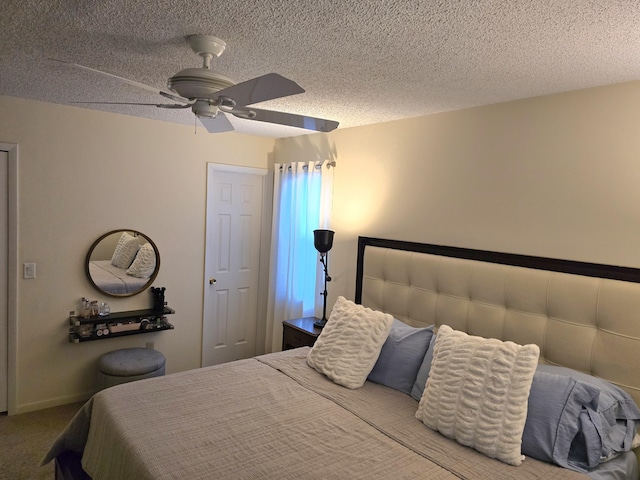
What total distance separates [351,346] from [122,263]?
7.30 ft

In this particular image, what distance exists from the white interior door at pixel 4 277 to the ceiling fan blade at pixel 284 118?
2271mm

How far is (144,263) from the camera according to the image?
3881 millimetres

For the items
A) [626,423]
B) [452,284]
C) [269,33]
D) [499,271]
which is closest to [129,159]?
[269,33]

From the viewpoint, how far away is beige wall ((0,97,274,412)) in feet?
11.0

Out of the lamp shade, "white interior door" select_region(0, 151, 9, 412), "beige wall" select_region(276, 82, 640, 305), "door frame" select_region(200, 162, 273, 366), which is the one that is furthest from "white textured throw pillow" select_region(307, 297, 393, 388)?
"white interior door" select_region(0, 151, 9, 412)

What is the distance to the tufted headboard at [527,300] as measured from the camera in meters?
2.12

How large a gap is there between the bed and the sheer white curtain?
3.80 ft

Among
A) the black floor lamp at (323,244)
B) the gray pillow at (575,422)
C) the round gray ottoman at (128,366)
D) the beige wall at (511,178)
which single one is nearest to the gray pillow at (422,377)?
the gray pillow at (575,422)

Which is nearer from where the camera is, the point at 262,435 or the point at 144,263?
the point at 262,435

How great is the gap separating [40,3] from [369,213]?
2552mm

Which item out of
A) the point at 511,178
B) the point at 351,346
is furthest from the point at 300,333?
the point at 511,178

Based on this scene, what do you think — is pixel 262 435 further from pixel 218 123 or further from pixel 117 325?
pixel 117 325

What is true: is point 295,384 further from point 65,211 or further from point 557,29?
point 65,211

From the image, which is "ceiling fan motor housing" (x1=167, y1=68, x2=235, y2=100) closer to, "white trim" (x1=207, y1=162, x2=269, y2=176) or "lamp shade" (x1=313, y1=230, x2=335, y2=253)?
"lamp shade" (x1=313, y1=230, x2=335, y2=253)
